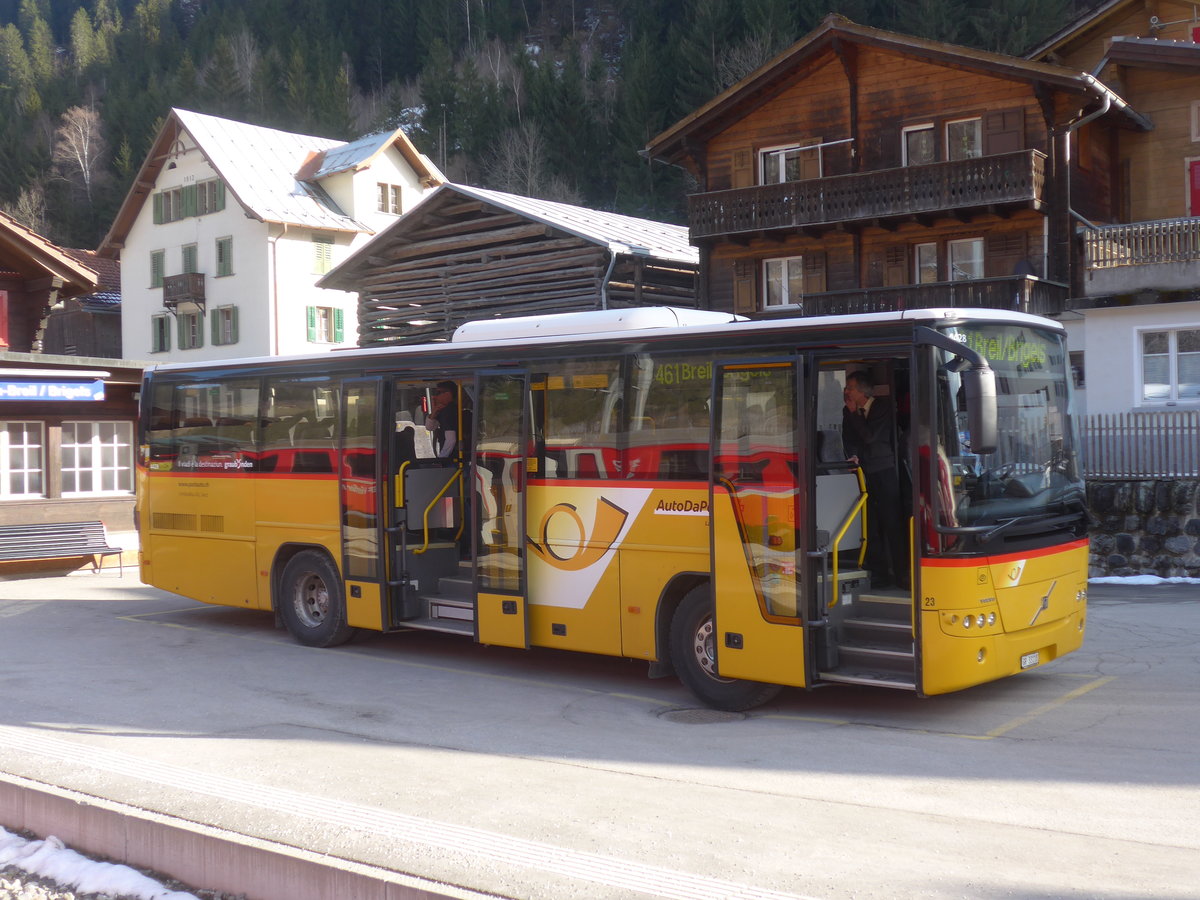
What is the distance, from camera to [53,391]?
21703mm

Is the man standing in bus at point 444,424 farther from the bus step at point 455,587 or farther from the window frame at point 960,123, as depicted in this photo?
the window frame at point 960,123

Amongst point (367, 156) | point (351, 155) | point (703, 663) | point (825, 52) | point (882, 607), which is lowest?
point (703, 663)

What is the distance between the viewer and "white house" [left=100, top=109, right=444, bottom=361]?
4906 centimetres

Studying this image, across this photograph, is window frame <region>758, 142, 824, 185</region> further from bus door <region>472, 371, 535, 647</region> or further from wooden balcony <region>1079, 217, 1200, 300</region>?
bus door <region>472, 371, 535, 647</region>

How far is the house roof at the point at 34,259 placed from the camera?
85.7 ft

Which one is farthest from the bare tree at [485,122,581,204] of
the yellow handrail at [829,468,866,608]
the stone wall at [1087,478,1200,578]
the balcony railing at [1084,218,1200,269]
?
the yellow handrail at [829,468,866,608]

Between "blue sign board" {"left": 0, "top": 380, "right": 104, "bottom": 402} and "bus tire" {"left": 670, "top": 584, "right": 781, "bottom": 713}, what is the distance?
15655 millimetres

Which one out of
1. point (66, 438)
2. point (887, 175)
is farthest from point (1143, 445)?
point (66, 438)

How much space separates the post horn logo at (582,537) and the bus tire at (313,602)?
287 centimetres

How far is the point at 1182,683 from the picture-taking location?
10.1 m

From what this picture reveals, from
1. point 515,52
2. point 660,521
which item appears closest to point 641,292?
point 660,521

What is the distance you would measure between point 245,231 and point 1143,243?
35.5 meters

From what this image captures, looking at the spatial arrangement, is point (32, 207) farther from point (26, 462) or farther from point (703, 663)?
point (703, 663)

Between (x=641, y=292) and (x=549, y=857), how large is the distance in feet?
83.4
